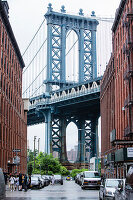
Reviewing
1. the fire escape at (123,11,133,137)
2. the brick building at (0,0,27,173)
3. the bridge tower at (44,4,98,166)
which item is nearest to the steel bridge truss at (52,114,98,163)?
the bridge tower at (44,4,98,166)

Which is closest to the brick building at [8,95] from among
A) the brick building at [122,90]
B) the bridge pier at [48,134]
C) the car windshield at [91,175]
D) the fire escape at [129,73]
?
the car windshield at [91,175]

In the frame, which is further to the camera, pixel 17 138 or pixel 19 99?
pixel 19 99

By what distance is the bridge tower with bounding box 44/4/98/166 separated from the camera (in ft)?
384

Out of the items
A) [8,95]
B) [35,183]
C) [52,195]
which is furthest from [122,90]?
[52,195]

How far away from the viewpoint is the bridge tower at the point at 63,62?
117062 mm

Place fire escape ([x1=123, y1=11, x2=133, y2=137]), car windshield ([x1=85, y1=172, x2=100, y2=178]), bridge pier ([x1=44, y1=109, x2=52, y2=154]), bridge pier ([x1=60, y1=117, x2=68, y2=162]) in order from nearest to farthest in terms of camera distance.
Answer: car windshield ([x1=85, y1=172, x2=100, y2=178])
fire escape ([x1=123, y1=11, x2=133, y2=137])
bridge pier ([x1=44, y1=109, x2=52, y2=154])
bridge pier ([x1=60, y1=117, x2=68, y2=162])

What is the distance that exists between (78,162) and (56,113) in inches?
726

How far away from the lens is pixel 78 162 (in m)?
125

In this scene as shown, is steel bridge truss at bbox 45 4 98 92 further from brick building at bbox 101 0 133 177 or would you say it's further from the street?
the street

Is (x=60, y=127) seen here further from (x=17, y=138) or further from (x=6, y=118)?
(x=6, y=118)

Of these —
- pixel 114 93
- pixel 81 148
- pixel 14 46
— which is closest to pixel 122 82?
pixel 114 93

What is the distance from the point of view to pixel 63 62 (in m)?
119

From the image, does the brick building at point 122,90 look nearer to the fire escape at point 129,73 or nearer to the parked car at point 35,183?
the fire escape at point 129,73

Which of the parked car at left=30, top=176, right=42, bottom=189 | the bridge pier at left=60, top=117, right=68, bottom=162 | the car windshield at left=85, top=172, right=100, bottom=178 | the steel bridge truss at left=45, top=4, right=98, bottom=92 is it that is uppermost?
the steel bridge truss at left=45, top=4, right=98, bottom=92
